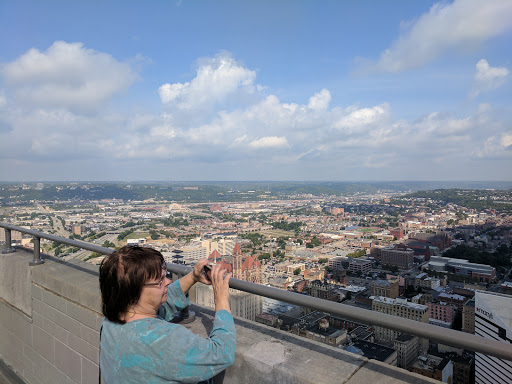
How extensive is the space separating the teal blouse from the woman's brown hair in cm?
5

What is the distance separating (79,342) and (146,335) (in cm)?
140

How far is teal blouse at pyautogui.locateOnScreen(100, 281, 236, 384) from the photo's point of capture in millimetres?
950

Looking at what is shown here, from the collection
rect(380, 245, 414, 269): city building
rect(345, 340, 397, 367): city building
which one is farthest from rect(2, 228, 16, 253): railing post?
rect(380, 245, 414, 269): city building

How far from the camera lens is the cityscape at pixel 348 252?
3.88 metres

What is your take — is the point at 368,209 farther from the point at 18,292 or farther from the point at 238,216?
the point at 18,292

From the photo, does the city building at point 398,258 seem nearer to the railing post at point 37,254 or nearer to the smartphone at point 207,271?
the railing post at point 37,254

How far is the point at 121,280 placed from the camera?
1004mm

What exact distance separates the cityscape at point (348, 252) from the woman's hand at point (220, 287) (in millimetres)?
229

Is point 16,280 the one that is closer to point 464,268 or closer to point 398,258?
point 464,268

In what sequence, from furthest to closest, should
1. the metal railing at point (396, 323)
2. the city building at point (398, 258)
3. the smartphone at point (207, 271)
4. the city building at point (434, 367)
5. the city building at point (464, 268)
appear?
the city building at point (398, 258) < the city building at point (464, 268) < the city building at point (434, 367) < the smartphone at point (207, 271) < the metal railing at point (396, 323)

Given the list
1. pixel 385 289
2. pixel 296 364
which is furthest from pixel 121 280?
pixel 385 289

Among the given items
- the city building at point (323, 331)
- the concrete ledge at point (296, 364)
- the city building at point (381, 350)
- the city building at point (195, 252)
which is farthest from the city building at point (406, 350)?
the city building at point (195, 252)

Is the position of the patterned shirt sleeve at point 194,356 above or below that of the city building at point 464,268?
above

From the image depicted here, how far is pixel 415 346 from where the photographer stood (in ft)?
14.9
